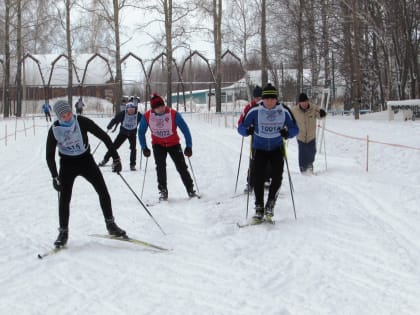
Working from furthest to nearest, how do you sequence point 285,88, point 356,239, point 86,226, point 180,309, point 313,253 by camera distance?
point 285,88, point 86,226, point 356,239, point 313,253, point 180,309

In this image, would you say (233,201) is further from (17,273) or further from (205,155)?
(205,155)

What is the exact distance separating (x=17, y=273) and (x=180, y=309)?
1808 millimetres

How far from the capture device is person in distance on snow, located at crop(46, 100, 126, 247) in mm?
5477

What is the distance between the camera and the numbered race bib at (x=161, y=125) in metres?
8.02

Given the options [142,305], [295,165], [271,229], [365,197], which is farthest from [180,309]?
[295,165]

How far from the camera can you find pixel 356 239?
5.53m

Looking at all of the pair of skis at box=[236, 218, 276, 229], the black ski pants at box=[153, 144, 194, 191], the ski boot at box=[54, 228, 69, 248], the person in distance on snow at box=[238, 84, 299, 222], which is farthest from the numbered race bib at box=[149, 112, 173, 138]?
the ski boot at box=[54, 228, 69, 248]

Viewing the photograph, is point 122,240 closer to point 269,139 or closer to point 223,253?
point 223,253

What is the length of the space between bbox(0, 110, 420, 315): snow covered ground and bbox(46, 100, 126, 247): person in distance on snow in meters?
0.34

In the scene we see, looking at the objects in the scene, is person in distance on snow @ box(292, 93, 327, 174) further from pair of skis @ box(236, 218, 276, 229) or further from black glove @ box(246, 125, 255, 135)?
pair of skis @ box(236, 218, 276, 229)

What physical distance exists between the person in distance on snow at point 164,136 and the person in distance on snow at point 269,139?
5.81 feet

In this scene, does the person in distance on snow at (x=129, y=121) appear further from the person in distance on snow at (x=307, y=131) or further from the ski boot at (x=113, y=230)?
the ski boot at (x=113, y=230)

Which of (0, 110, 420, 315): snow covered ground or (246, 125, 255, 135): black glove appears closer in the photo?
(0, 110, 420, 315): snow covered ground

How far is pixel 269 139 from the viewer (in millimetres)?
6324
